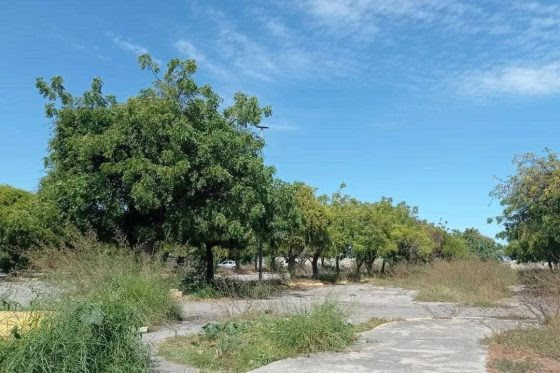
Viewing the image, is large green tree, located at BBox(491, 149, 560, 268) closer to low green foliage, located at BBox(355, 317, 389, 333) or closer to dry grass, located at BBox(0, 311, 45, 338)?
low green foliage, located at BBox(355, 317, 389, 333)

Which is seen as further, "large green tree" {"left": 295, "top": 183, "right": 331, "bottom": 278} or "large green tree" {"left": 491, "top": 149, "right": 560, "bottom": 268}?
"large green tree" {"left": 295, "top": 183, "right": 331, "bottom": 278}

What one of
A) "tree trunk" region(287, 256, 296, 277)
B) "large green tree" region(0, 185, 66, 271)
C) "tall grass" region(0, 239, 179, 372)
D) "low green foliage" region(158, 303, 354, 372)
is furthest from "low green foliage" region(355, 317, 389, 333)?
"tree trunk" region(287, 256, 296, 277)

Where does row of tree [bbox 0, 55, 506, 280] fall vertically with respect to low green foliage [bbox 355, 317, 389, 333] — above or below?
above

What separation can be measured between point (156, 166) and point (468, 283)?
1356 cm

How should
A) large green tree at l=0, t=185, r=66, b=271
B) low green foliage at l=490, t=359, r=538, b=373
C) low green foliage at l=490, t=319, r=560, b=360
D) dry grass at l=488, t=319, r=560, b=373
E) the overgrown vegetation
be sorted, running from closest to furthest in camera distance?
1. low green foliage at l=490, t=359, r=538, b=373
2. dry grass at l=488, t=319, r=560, b=373
3. the overgrown vegetation
4. low green foliage at l=490, t=319, r=560, b=360
5. large green tree at l=0, t=185, r=66, b=271

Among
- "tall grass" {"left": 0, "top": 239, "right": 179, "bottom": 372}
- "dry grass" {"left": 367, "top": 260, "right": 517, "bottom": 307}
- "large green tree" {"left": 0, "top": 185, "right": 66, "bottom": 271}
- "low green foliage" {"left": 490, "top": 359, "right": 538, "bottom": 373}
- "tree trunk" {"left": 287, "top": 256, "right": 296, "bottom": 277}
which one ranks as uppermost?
"large green tree" {"left": 0, "top": 185, "right": 66, "bottom": 271}

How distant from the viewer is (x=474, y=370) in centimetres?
860

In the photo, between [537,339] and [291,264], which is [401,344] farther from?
[291,264]

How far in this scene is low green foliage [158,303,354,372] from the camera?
9.13 metres

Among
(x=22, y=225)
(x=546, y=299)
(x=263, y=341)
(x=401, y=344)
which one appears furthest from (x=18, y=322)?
(x=22, y=225)

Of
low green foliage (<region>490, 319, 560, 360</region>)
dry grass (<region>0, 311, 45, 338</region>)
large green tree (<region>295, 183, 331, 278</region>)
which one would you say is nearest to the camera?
dry grass (<region>0, 311, 45, 338</region>)

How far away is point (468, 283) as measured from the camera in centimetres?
2431

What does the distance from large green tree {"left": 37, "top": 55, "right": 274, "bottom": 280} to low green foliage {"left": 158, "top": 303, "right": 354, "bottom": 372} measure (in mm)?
10387

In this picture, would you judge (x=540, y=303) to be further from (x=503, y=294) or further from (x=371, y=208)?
(x=371, y=208)
